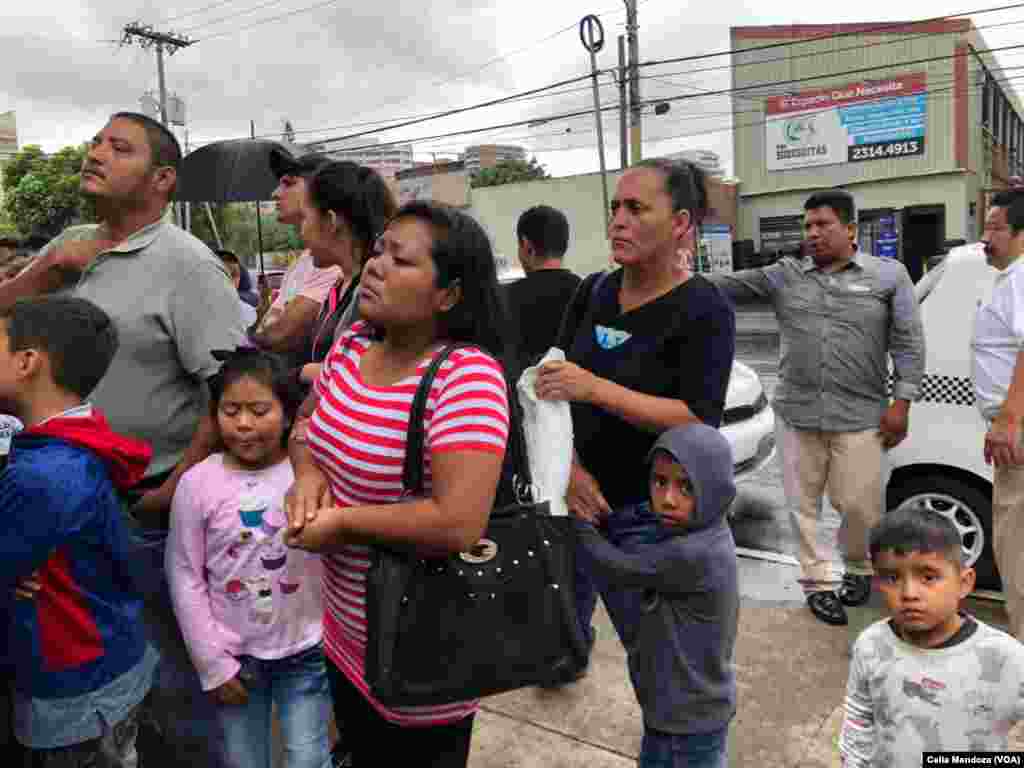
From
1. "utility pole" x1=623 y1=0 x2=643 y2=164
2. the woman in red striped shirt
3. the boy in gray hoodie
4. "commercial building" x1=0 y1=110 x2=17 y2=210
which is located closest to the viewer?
the woman in red striped shirt

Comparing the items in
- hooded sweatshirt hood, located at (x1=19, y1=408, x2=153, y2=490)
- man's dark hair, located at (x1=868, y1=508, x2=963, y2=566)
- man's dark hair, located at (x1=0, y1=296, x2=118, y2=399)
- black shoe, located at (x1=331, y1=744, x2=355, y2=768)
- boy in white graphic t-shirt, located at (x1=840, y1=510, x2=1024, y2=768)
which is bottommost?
black shoe, located at (x1=331, y1=744, x2=355, y2=768)

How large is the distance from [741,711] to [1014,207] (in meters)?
2.28

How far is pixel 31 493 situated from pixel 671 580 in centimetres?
149

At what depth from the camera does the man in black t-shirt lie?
4418 millimetres

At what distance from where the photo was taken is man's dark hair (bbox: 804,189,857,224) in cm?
396

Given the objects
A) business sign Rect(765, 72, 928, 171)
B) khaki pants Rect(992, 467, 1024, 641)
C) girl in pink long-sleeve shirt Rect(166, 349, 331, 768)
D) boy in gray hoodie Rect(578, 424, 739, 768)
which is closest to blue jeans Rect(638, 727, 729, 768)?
boy in gray hoodie Rect(578, 424, 739, 768)

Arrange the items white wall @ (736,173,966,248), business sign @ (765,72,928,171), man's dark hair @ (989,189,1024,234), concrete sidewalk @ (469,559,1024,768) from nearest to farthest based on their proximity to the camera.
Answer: concrete sidewalk @ (469,559,1024,768)
man's dark hair @ (989,189,1024,234)
white wall @ (736,173,966,248)
business sign @ (765,72,928,171)

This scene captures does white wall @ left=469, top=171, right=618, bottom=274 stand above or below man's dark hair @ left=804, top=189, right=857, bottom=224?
above

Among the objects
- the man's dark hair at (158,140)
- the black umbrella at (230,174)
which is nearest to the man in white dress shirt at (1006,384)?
the man's dark hair at (158,140)

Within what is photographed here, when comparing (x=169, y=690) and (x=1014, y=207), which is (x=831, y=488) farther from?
(x=169, y=690)

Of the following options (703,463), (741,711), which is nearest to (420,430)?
(703,463)

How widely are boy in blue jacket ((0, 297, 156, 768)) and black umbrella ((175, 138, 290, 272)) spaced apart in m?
6.28

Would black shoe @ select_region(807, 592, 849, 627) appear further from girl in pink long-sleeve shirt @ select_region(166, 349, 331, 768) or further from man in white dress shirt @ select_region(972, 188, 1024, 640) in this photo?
girl in pink long-sleeve shirt @ select_region(166, 349, 331, 768)

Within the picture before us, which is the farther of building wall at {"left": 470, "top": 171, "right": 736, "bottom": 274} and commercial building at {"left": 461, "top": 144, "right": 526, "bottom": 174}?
commercial building at {"left": 461, "top": 144, "right": 526, "bottom": 174}
